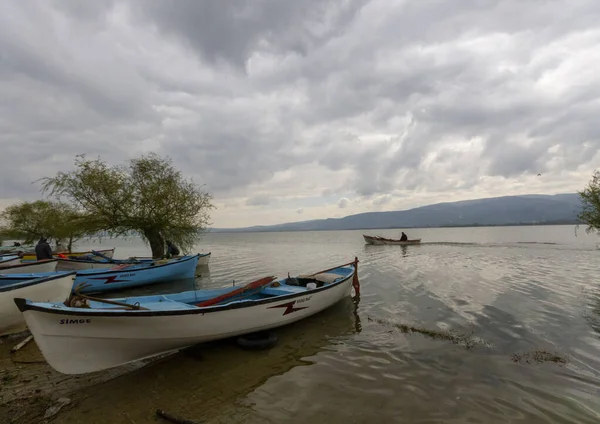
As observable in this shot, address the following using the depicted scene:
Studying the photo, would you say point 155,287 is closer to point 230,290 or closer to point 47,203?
point 230,290

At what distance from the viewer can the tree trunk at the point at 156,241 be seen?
25475 millimetres

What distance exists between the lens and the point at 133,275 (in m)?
18.5

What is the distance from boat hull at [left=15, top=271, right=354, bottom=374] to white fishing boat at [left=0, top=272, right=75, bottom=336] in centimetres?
427

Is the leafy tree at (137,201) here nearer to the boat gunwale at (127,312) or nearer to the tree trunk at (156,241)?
the tree trunk at (156,241)

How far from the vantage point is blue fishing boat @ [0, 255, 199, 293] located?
1691 cm

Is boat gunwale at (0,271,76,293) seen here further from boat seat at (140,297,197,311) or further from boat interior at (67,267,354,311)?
boat seat at (140,297,197,311)

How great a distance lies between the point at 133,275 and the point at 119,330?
42.2ft

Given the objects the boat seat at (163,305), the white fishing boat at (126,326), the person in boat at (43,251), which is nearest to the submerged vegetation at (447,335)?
the white fishing boat at (126,326)

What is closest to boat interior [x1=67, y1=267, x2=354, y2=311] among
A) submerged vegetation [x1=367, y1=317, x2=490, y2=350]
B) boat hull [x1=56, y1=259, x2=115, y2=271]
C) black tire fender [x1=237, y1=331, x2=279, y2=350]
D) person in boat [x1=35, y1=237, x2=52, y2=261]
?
black tire fender [x1=237, y1=331, x2=279, y2=350]

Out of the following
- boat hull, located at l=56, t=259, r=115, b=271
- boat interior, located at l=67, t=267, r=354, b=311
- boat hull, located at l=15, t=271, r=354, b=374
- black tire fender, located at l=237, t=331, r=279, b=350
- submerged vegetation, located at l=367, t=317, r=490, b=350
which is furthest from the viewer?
boat hull, located at l=56, t=259, r=115, b=271

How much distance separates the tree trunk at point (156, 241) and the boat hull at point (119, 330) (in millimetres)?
19477


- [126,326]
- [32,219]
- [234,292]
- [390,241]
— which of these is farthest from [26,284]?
[390,241]

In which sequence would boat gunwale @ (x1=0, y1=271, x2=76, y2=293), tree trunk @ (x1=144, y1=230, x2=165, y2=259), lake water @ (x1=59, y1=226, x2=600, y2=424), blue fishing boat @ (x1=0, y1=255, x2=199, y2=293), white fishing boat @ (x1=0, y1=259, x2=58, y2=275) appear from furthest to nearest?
tree trunk @ (x1=144, y1=230, x2=165, y2=259) → blue fishing boat @ (x1=0, y1=255, x2=199, y2=293) → white fishing boat @ (x1=0, y1=259, x2=58, y2=275) → boat gunwale @ (x1=0, y1=271, x2=76, y2=293) → lake water @ (x1=59, y1=226, x2=600, y2=424)

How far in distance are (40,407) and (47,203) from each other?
155 ft
